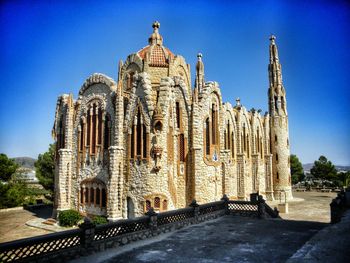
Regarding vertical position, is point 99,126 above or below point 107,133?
above

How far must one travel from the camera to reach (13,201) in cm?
3381

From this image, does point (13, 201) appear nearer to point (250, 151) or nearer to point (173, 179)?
point (173, 179)

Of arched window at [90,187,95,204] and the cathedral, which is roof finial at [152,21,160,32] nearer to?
the cathedral

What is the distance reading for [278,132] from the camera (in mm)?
41844

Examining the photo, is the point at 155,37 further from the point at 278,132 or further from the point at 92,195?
the point at 278,132

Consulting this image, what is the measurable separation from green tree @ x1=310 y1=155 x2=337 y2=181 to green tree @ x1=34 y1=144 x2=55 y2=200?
49769mm

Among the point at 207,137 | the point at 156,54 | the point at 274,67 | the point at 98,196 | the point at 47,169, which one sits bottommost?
the point at 98,196

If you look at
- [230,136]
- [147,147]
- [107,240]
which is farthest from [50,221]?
Answer: [230,136]

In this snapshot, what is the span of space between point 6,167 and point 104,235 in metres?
30.8

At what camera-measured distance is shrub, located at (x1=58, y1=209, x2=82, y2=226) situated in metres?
23.2

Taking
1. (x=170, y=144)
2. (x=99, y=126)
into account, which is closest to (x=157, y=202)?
(x=170, y=144)

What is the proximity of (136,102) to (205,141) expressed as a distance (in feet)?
20.9

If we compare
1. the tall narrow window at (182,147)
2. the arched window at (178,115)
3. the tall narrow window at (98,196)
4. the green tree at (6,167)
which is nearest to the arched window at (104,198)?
the tall narrow window at (98,196)

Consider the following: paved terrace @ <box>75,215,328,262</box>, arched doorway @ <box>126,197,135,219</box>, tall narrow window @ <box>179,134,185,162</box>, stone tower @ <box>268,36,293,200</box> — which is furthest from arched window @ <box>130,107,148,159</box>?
stone tower @ <box>268,36,293,200</box>
